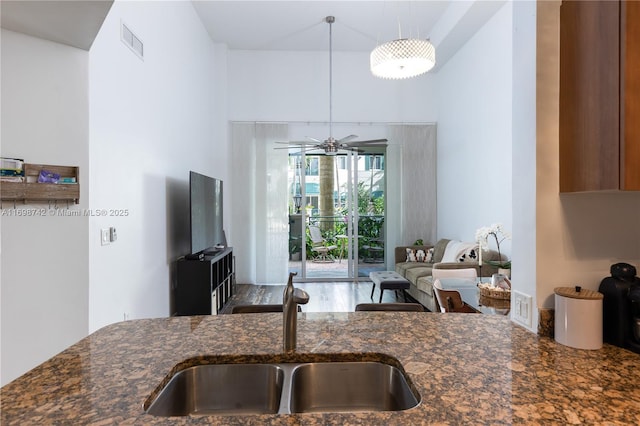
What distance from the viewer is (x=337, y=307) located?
4.86 metres

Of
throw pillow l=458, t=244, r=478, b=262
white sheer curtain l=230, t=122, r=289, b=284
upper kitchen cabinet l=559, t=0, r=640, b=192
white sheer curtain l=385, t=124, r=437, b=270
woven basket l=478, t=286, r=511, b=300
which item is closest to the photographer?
upper kitchen cabinet l=559, t=0, r=640, b=192

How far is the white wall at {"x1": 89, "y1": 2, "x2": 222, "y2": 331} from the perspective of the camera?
2.54 meters

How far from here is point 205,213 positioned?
4340 mm

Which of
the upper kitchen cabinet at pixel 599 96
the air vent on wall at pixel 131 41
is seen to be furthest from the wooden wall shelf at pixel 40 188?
the upper kitchen cabinet at pixel 599 96

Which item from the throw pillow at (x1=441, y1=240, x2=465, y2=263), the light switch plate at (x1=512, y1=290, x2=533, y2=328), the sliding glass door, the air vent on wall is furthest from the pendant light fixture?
the light switch plate at (x1=512, y1=290, x2=533, y2=328)

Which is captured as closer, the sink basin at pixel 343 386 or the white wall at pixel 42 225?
the sink basin at pixel 343 386

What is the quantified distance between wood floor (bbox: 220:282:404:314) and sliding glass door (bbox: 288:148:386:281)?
443 mm

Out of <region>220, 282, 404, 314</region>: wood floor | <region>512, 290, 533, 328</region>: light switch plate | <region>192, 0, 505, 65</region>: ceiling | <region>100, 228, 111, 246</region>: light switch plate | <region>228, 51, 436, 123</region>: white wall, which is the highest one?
<region>192, 0, 505, 65</region>: ceiling

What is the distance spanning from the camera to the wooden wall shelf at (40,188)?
1832 mm

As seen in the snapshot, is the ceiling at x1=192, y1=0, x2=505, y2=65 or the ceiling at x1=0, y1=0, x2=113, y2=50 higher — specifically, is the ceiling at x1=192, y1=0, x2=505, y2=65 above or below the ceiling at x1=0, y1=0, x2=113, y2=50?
above

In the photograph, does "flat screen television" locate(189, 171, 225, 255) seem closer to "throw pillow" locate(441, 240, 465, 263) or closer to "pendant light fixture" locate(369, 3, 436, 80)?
"pendant light fixture" locate(369, 3, 436, 80)

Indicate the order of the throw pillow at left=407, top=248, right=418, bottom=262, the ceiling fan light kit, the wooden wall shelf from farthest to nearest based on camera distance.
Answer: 1. the throw pillow at left=407, top=248, right=418, bottom=262
2. the ceiling fan light kit
3. the wooden wall shelf

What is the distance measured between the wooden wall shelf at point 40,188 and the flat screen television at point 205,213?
5.32ft

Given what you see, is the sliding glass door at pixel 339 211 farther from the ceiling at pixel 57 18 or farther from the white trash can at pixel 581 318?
the white trash can at pixel 581 318
